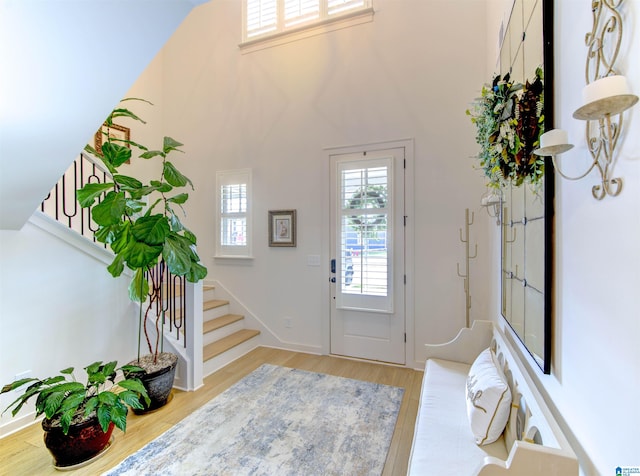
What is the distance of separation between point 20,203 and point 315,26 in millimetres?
3623

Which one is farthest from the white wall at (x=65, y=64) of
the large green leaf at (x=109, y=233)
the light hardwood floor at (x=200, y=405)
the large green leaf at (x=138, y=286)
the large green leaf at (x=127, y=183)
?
the light hardwood floor at (x=200, y=405)

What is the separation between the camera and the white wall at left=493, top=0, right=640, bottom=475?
718 millimetres

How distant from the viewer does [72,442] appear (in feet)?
6.39

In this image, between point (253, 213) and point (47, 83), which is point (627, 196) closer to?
point (47, 83)

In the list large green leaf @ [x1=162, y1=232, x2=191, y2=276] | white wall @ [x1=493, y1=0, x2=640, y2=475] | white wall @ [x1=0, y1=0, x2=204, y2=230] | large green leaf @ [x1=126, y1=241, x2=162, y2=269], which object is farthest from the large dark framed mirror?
large green leaf @ [x1=126, y1=241, x2=162, y2=269]

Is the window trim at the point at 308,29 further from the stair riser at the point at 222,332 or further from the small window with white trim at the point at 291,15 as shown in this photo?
the stair riser at the point at 222,332

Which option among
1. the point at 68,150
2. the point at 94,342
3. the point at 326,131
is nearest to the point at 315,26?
the point at 326,131

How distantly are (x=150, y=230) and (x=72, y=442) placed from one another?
1.47m

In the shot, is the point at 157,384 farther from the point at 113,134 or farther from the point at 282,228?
the point at 113,134

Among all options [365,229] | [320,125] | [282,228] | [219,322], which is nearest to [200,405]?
[219,322]

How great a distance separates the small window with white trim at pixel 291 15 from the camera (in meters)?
3.69

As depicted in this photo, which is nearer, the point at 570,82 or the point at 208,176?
the point at 570,82

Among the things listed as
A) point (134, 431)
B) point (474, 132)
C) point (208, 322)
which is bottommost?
point (134, 431)

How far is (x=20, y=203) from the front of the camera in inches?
83.9
